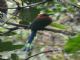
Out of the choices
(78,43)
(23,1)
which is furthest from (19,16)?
(78,43)

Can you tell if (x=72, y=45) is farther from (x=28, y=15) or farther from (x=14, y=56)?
(x=28, y=15)

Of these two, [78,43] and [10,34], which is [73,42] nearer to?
[78,43]

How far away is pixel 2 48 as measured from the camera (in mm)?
787

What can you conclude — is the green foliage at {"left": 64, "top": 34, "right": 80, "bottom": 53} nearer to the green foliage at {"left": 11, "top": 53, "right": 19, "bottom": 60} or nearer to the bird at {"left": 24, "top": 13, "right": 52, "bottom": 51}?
the bird at {"left": 24, "top": 13, "right": 52, "bottom": 51}

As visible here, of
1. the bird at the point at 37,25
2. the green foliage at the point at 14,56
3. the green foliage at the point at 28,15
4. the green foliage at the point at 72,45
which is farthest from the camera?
the green foliage at the point at 28,15

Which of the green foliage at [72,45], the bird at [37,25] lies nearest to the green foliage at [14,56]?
the bird at [37,25]

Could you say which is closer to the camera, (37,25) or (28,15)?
(37,25)

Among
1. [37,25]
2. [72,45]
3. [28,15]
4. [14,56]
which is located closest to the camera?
[72,45]

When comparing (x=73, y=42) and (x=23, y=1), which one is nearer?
(x=73, y=42)

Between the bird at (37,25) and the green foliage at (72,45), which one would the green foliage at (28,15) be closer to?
the bird at (37,25)

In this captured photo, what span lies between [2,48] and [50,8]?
25 cm

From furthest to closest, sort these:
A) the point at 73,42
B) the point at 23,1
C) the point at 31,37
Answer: the point at 23,1 < the point at 31,37 < the point at 73,42

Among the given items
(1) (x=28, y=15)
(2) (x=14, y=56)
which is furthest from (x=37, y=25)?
(1) (x=28, y=15)

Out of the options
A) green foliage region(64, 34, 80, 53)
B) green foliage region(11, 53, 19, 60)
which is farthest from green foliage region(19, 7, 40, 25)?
green foliage region(64, 34, 80, 53)
